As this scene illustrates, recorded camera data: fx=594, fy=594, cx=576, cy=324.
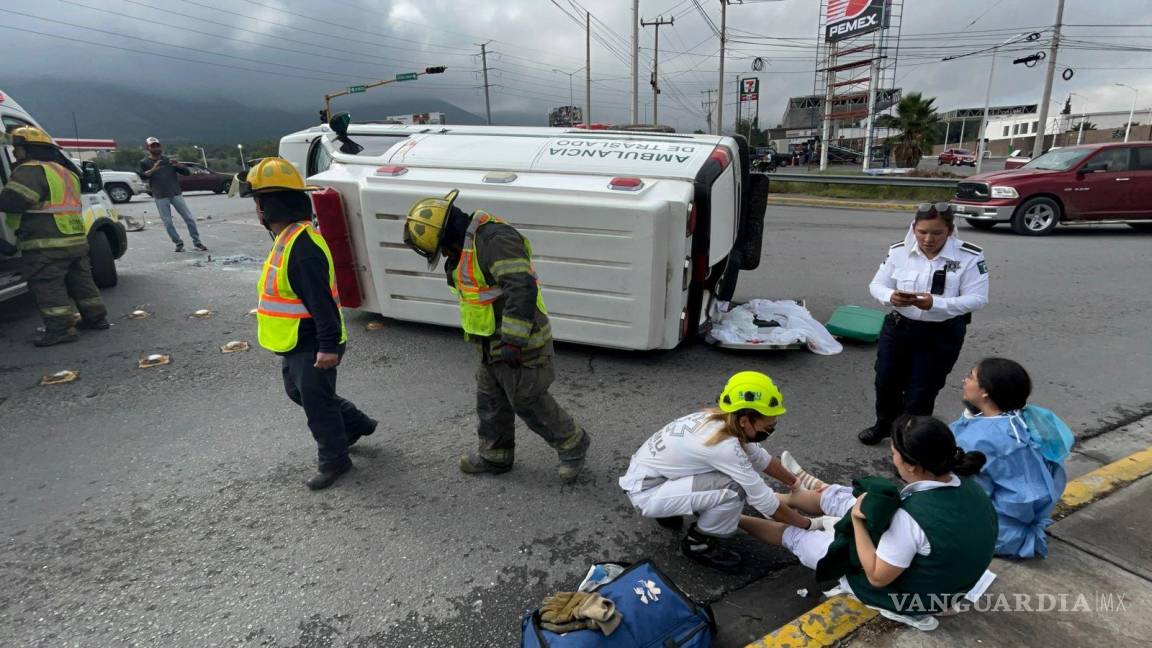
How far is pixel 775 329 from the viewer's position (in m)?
5.12

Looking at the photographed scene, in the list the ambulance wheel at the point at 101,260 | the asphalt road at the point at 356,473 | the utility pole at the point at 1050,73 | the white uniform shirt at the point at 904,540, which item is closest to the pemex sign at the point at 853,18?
the utility pole at the point at 1050,73

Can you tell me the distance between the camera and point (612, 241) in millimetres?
4324

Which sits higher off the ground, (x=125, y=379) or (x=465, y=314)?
(x=465, y=314)

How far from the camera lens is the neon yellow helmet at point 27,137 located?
16.9 ft

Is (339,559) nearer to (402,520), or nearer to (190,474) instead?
(402,520)

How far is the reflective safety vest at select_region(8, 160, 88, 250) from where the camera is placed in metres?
5.23

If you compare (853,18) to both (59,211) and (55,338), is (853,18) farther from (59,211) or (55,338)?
(55,338)

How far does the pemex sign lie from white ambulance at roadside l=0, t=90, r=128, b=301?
37.8 metres

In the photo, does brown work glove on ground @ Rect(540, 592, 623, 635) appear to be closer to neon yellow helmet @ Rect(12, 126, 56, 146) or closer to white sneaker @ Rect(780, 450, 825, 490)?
white sneaker @ Rect(780, 450, 825, 490)

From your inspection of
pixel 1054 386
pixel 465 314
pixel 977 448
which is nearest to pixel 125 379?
pixel 465 314

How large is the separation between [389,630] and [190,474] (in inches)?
73.6

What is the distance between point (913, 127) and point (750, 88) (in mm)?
17927

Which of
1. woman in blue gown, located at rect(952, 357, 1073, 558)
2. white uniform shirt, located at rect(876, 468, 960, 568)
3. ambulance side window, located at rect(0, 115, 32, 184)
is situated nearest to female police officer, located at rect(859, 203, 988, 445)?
woman in blue gown, located at rect(952, 357, 1073, 558)

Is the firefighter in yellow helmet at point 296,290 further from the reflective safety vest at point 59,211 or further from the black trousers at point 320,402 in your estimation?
the reflective safety vest at point 59,211
